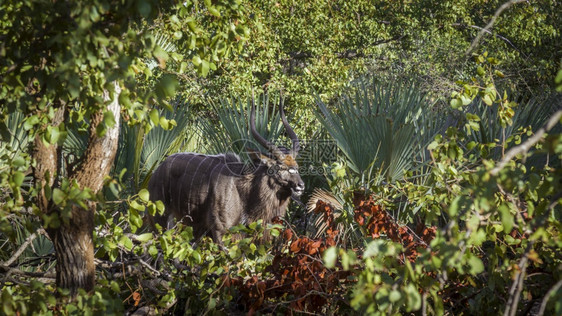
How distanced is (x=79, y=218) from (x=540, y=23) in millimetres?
9457

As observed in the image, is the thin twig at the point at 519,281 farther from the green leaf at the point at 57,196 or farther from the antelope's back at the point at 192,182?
the antelope's back at the point at 192,182

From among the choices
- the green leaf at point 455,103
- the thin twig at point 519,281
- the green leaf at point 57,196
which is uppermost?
the green leaf at point 455,103

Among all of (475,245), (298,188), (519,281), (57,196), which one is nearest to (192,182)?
(298,188)

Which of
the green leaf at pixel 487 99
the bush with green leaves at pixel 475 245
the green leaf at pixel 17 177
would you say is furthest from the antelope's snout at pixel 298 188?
the green leaf at pixel 17 177

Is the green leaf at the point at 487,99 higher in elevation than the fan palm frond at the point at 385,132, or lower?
higher

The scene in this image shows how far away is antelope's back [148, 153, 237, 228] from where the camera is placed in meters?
5.98

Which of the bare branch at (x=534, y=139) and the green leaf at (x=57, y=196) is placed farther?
the green leaf at (x=57, y=196)

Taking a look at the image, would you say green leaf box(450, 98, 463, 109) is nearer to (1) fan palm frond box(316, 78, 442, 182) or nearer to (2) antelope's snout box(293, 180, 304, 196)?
(1) fan palm frond box(316, 78, 442, 182)

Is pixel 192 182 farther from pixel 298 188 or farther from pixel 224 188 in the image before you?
pixel 298 188

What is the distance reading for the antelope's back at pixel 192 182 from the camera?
19.6ft

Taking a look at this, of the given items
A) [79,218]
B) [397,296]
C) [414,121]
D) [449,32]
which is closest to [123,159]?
[414,121]

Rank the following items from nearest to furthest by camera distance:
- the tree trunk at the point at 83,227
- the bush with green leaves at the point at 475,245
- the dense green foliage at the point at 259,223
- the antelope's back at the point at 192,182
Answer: the bush with green leaves at the point at 475,245 < the dense green foliage at the point at 259,223 < the tree trunk at the point at 83,227 < the antelope's back at the point at 192,182

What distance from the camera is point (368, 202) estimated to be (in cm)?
337

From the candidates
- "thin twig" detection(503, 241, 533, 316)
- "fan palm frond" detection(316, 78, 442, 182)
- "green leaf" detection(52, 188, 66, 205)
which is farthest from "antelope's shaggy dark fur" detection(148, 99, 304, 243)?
"thin twig" detection(503, 241, 533, 316)
